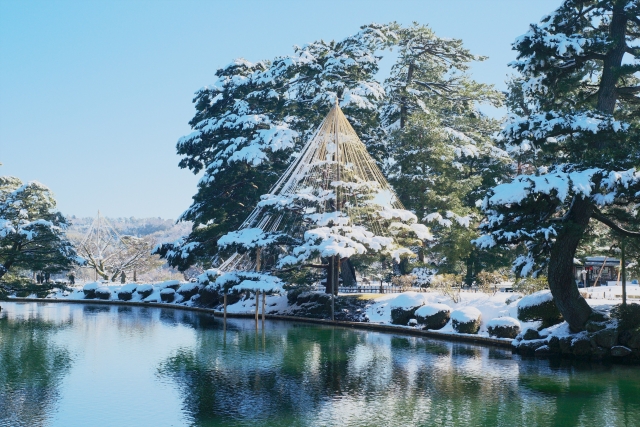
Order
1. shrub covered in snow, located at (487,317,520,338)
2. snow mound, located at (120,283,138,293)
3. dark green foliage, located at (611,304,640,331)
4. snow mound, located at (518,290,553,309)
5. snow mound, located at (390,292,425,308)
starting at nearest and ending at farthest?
dark green foliage, located at (611,304,640,331) < snow mound, located at (518,290,553,309) < shrub covered in snow, located at (487,317,520,338) < snow mound, located at (390,292,425,308) < snow mound, located at (120,283,138,293)

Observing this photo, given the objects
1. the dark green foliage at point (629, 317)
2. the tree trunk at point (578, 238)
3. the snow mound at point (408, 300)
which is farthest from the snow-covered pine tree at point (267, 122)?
the dark green foliage at point (629, 317)

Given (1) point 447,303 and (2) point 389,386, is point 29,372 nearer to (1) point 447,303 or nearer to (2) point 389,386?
(2) point 389,386

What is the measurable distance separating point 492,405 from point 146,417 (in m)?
7.71

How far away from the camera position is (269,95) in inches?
1570

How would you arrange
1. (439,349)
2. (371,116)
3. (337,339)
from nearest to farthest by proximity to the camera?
1. (439,349)
2. (337,339)
3. (371,116)

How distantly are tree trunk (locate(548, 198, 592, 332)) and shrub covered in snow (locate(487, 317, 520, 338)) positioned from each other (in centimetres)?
282

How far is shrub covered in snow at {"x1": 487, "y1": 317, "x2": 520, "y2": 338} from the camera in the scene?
77.3 ft

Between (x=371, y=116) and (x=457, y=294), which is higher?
(x=371, y=116)

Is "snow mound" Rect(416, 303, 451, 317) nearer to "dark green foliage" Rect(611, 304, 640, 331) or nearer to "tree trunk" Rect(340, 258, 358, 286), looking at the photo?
"dark green foliage" Rect(611, 304, 640, 331)

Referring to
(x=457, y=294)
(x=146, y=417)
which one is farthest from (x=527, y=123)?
(x=146, y=417)

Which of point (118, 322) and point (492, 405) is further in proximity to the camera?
point (118, 322)

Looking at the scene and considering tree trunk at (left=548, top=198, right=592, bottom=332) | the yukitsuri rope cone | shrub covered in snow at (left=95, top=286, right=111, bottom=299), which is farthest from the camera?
shrub covered in snow at (left=95, top=286, right=111, bottom=299)

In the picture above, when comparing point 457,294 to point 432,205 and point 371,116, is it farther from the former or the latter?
point 371,116

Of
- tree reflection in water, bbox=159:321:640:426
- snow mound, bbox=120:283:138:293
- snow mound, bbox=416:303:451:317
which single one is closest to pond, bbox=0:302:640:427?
tree reflection in water, bbox=159:321:640:426
